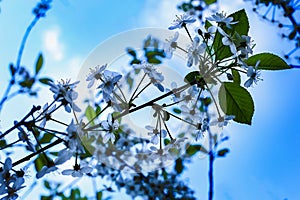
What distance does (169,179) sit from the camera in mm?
1993

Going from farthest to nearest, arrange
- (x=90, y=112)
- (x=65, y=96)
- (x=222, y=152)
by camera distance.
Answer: (x=222, y=152), (x=90, y=112), (x=65, y=96)

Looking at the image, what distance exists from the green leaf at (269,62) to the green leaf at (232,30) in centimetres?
4

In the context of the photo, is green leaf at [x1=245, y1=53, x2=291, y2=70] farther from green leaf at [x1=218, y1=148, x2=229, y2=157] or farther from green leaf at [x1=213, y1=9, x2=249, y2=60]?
green leaf at [x1=218, y1=148, x2=229, y2=157]

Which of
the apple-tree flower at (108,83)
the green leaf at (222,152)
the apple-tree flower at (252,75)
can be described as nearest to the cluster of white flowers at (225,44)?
the apple-tree flower at (252,75)

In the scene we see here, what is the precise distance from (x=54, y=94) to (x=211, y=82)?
227mm

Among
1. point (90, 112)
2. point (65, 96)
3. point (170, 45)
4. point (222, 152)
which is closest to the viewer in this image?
point (65, 96)

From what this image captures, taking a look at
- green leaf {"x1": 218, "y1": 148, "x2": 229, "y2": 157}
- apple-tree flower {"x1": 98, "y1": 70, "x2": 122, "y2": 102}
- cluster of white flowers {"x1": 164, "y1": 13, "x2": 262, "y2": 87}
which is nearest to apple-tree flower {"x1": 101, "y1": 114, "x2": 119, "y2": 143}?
apple-tree flower {"x1": 98, "y1": 70, "x2": 122, "y2": 102}

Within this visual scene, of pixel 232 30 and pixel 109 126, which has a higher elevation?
pixel 232 30

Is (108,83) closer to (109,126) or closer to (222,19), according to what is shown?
(109,126)

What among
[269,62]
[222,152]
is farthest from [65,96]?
[222,152]

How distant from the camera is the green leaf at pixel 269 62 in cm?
61

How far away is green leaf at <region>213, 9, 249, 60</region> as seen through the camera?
1.94ft

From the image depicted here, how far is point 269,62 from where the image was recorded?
0.62m

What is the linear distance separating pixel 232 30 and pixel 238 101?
0.37 ft
